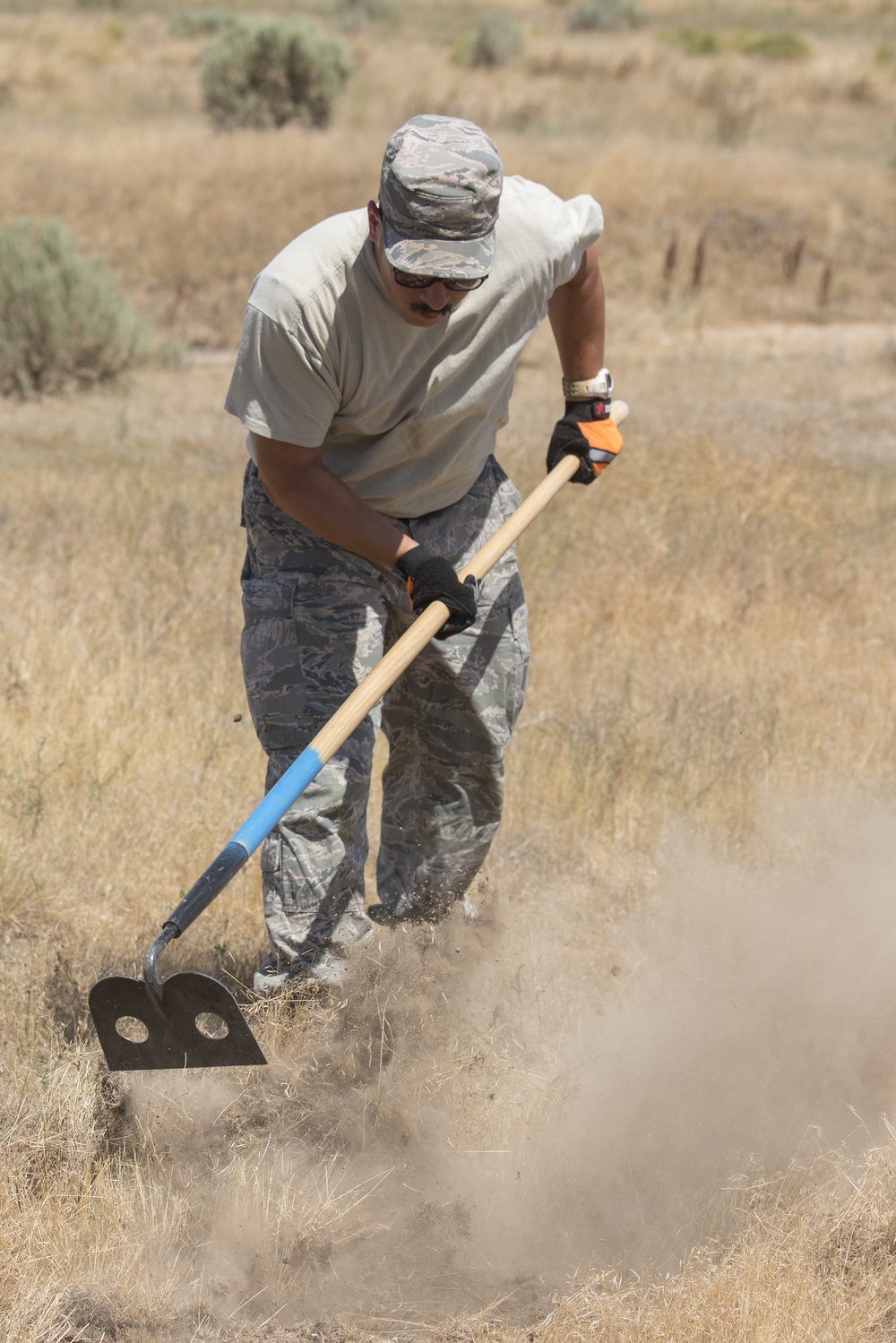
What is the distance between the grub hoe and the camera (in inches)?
94.7

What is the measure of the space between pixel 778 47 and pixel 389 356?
3143 centimetres

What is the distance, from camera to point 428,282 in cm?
241

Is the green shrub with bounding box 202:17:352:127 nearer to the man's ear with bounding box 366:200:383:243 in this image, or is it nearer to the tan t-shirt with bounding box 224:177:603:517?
the tan t-shirt with bounding box 224:177:603:517

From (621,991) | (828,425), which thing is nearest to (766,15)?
(828,425)

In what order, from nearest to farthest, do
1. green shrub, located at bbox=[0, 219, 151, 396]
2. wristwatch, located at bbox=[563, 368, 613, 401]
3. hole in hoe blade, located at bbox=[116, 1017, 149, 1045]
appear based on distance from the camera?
hole in hoe blade, located at bbox=[116, 1017, 149, 1045] → wristwatch, located at bbox=[563, 368, 613, 401] → green shrub, located at bbox=[0, 219, 151, 396]

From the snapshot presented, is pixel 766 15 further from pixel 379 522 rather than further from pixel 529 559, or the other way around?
pixel 379 522

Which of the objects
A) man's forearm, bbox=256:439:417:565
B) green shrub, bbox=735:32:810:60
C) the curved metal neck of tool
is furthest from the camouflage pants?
green shrub, bbox=735:32:810:60

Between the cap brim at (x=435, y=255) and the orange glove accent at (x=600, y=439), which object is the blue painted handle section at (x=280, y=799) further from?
the orange glove accent at (x=600, y=439)

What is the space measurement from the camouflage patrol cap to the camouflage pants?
2.28 feet

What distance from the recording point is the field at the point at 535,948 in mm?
2381

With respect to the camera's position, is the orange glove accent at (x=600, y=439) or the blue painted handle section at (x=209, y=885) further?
the orange glove accent at (x=600, y=439)

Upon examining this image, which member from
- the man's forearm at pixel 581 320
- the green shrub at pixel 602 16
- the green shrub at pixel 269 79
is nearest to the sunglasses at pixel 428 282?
the man's forearm at pixel 581 320

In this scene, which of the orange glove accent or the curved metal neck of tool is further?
the orange glove accent

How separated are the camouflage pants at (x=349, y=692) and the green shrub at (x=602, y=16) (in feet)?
116
